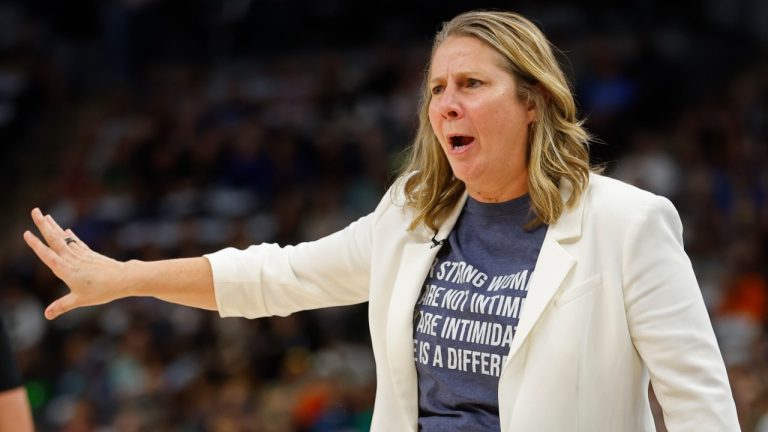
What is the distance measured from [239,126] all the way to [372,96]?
1078mm

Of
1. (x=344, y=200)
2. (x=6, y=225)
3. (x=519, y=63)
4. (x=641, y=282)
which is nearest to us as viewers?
(x=641, y=282)

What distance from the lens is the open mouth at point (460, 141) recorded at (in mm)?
2486

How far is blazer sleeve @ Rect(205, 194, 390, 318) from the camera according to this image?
→ 270cm

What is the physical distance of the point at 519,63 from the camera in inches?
96.0

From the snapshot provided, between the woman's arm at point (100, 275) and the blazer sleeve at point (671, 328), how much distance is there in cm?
100

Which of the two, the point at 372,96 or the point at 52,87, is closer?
the point at 372,96

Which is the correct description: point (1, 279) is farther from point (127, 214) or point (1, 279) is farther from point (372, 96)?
point (372, 96)

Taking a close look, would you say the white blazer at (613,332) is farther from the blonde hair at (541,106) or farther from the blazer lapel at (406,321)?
the blazer lapel at (406,321)

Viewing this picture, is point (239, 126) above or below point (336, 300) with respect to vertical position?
above

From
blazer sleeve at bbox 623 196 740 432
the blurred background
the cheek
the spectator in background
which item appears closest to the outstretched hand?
the spectator in background

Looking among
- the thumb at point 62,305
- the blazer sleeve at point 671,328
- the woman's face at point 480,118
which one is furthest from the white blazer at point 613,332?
the thumb at point 62,305

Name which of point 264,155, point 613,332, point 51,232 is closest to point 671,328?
point 613,332

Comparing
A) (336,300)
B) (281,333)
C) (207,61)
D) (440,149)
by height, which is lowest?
(281,333)

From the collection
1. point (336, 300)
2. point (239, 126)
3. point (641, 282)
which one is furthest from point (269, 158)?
point (641, 282)
